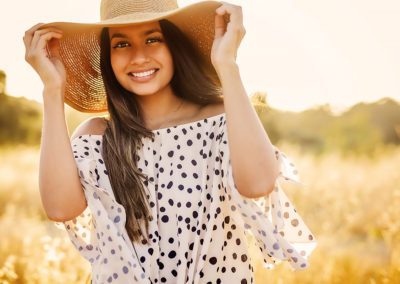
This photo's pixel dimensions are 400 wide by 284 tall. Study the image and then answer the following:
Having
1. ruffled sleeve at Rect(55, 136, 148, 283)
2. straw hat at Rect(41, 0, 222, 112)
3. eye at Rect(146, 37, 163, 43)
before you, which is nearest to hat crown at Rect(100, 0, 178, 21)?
straw hat at Rect(41, 0, 222, 112)

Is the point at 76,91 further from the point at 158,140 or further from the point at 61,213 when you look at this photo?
the point at 61,213

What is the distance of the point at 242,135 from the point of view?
1.61m

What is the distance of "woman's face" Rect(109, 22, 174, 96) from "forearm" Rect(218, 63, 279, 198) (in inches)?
17.2

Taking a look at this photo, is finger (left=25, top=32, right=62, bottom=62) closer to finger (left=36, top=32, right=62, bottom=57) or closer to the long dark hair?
finger (left=36, top=32, right=62, bottom=57)

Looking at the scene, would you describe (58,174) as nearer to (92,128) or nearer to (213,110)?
(92,128)

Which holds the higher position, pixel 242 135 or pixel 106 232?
pixel 242 135

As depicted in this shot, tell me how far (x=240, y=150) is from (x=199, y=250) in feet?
1.54

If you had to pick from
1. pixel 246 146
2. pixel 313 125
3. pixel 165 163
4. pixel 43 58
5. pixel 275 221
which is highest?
pixel 43 58

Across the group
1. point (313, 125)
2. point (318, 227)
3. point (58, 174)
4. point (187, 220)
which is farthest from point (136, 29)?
point (313, 125)

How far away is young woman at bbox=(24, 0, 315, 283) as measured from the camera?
167 cm

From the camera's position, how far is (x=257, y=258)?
3369 millimetres

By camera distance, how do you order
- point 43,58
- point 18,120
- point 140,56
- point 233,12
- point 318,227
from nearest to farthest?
point 233,12
point 43,58
point 140,56
point 318,227
point 18,120

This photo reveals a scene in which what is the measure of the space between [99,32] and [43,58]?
1.44 feet

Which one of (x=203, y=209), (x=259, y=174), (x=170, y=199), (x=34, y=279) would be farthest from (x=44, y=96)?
(x=34, y=279)
